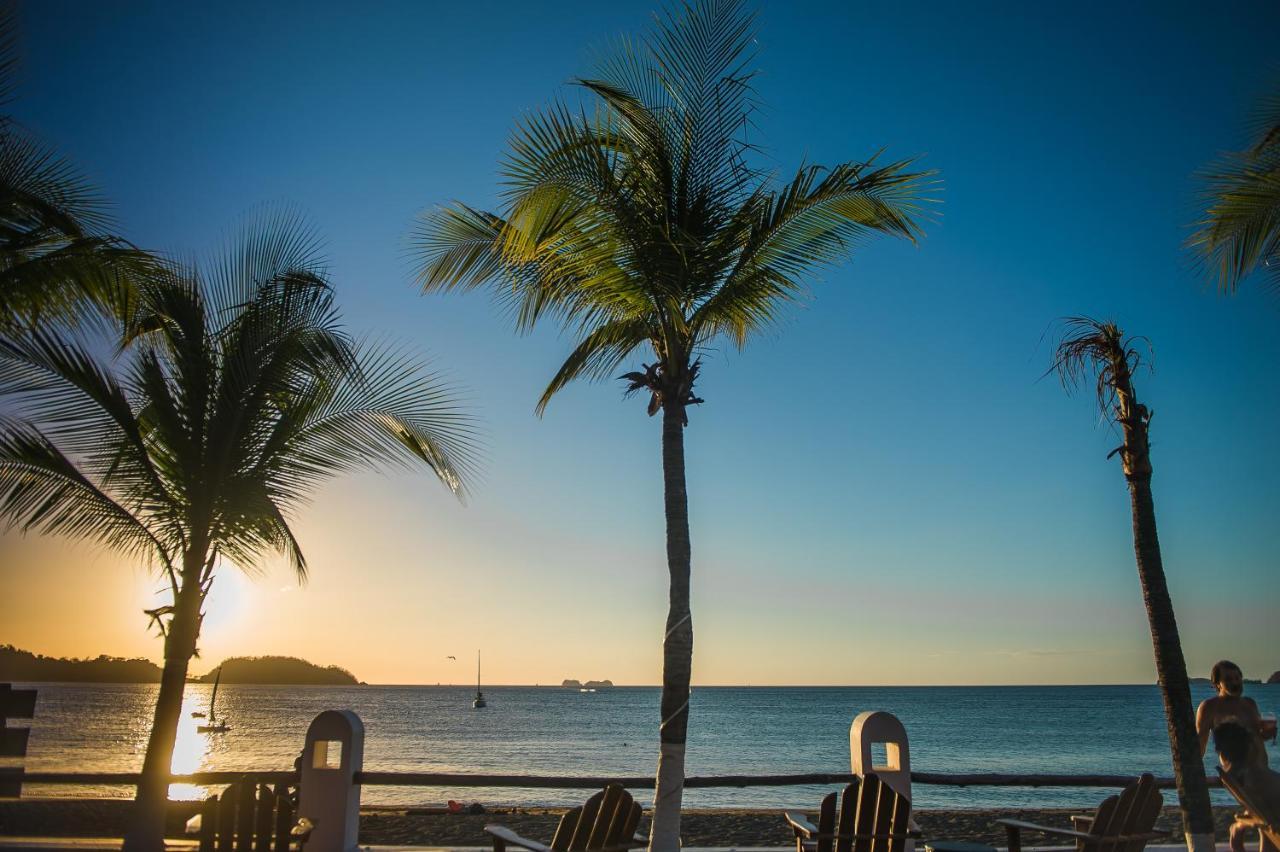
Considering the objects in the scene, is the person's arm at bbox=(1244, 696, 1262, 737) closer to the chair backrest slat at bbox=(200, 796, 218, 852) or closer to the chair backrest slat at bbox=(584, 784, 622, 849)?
the chair backrest slat at bbox=(584, 784, 622, 849)

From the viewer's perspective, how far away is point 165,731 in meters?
6.91

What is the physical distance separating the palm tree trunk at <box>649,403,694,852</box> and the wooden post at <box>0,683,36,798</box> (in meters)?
4.77

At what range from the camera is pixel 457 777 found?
7.99 meters

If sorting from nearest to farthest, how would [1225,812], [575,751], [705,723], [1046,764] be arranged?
[1225,812]
[1046,764]
[575,751]
[705,723]

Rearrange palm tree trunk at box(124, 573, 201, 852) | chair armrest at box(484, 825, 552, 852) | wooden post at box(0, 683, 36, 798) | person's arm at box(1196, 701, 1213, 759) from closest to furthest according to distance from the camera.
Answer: chair armrest at box(484, 825, 552, 852)
person's arm at box(1196, 701, 1213, 759)
palm tree trunk at box(124, 573, 201, 852)
wooden post at box(0, 683, 36, 798)

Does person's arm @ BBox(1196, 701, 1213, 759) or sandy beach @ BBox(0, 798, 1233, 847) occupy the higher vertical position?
person's arm @ BBox(1196, 701, 1213, 759)

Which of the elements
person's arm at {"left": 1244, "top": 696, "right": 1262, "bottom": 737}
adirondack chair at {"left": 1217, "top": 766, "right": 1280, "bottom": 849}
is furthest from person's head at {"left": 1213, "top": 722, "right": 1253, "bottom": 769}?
person's arm at {"left": 1244, "top": 696, "right": 1262, "bottom": 737}

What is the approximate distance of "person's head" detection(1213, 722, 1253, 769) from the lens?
4871mm

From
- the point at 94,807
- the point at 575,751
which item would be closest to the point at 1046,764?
the point at 575,751

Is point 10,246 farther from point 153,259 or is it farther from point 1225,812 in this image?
point 1225,812

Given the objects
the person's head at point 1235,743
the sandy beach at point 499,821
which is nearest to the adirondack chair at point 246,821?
the person's head at point 1235,743

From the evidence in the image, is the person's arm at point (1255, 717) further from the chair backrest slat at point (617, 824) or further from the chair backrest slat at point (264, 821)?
the chair backrest slat at point (264, 821)

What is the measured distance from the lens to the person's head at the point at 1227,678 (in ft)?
19.2

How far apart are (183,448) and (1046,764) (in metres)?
45.8
